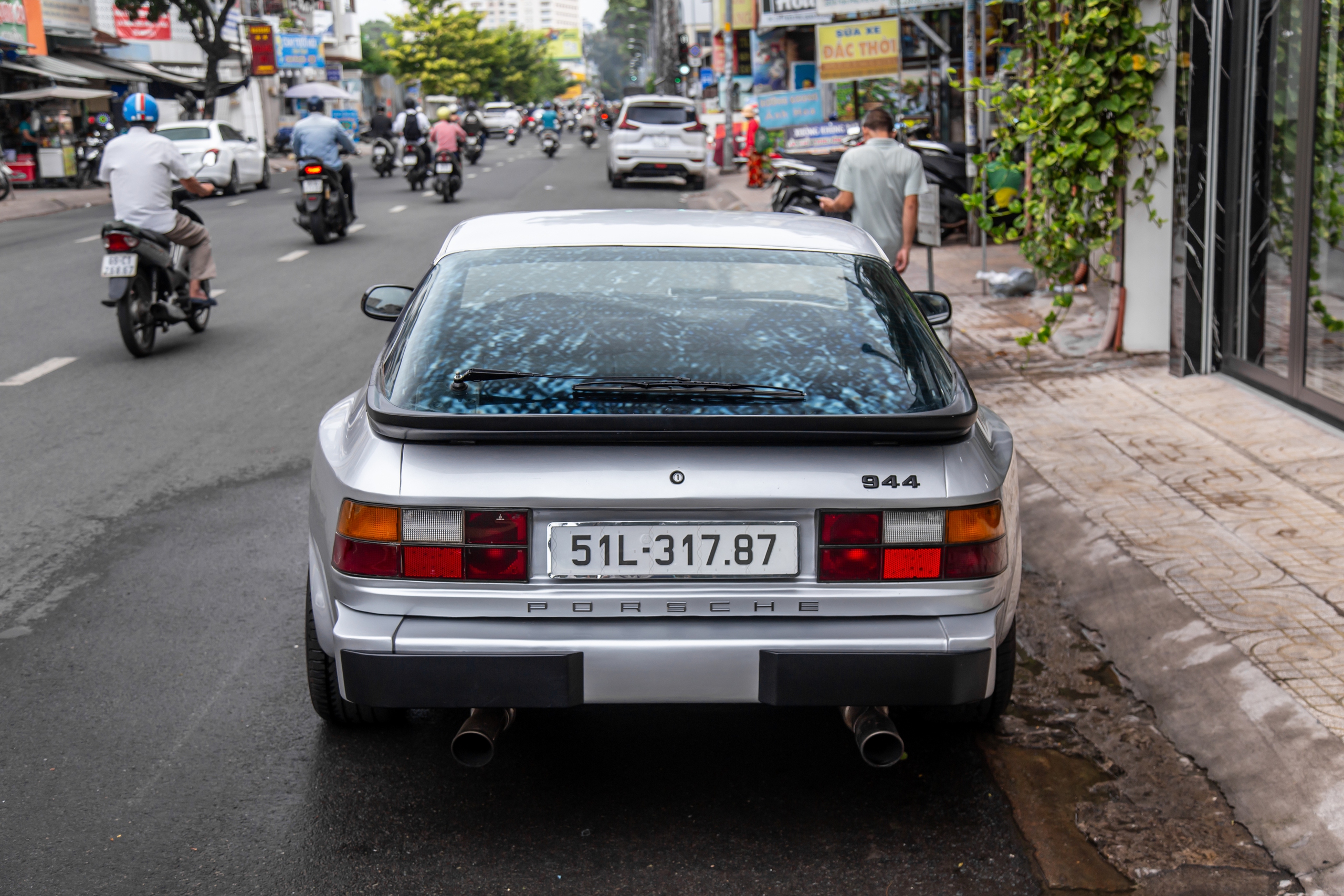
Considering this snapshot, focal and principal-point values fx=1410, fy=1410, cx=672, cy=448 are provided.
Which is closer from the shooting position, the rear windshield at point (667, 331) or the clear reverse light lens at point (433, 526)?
the clear reverse light lens at point (433, 526)

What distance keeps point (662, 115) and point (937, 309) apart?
24.6 m

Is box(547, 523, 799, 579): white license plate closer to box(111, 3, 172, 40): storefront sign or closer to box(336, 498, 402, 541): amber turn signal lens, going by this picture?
box(336, 498, 402, 541): amber turn signal lens

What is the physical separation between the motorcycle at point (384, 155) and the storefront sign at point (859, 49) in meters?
16.5

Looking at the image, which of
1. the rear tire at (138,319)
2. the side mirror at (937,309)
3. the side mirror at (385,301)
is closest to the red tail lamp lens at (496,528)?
the side mirror at (385,301)

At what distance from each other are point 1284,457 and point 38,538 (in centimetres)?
526

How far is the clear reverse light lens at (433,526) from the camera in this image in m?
3.00

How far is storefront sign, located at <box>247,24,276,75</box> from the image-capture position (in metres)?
50.8

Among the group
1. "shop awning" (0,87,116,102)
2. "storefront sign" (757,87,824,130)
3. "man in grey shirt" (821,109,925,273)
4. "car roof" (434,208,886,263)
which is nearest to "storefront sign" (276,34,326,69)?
"shop awning" (0,87,116,102)

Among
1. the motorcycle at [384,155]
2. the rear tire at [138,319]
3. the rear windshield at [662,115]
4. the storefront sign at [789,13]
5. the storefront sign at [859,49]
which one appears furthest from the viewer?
the motorcycle at [384,155]

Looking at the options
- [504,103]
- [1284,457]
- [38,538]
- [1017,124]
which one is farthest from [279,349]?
[504,103]

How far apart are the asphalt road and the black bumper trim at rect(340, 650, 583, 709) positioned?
1.32ft

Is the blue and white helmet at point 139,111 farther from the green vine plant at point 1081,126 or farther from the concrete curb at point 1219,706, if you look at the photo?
the concrete curb at point 1219,706

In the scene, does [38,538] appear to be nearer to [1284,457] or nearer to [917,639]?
[917,639]

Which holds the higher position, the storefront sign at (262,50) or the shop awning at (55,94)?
the storefront sign at (262,50)
